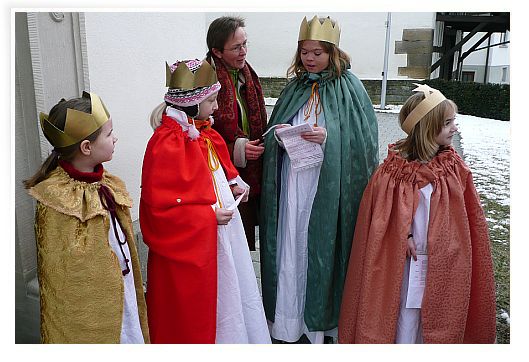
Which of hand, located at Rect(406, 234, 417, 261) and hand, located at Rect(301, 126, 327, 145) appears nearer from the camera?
hand, located at Rect(406, 234, 417, 261)

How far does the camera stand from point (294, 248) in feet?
9.04

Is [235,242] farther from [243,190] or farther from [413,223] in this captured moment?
[413,223]

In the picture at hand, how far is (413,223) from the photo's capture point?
2439 mm

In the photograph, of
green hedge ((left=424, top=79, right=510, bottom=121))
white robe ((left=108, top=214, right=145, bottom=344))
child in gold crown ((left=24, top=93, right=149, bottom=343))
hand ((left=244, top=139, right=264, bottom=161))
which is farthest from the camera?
green hedge ((left=424, top=79, right=510, bottom=121))

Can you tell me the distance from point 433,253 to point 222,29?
5.49 ft

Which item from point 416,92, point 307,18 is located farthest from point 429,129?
point 307,18

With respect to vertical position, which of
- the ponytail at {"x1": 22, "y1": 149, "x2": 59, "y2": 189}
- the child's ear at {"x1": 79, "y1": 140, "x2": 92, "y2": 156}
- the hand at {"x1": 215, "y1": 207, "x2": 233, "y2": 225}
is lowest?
the hand at {"x1": 215, "y1": 207, "x2": 233, "y2": 225}

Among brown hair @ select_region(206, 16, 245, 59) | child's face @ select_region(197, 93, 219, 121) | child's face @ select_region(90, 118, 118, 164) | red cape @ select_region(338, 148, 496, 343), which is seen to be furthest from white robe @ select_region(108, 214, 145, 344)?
brown hair @ select_region(206, 16, 245, 59)

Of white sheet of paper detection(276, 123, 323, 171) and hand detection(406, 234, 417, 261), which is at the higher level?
white sheet of paper detection(276, 123, 323, 171)

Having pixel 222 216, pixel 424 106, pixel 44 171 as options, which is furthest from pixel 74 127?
pixel 424 106

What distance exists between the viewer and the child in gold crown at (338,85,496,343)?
7.77ft

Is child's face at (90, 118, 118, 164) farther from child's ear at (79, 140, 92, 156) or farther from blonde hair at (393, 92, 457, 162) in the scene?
blonde hair at (393, 92, 457, 162)

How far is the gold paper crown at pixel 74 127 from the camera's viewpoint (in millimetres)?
1953

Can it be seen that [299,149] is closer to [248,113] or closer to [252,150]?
[252,150]
